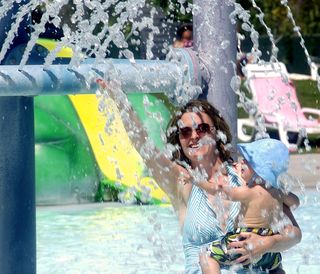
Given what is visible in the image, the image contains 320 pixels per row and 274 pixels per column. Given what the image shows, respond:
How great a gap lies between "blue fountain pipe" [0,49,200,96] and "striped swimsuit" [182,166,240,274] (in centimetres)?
32

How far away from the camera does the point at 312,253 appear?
5.23 m

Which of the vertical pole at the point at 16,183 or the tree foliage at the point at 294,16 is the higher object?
the tree foliage at the point at 294,16

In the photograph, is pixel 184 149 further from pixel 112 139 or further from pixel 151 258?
pixel 112 139

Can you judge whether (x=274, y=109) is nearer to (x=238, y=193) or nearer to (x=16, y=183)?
(x=238, y=193)

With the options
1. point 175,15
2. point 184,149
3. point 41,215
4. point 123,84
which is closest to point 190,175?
point 184,149

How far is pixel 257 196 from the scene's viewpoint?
302 cm

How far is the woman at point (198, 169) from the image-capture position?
308cm

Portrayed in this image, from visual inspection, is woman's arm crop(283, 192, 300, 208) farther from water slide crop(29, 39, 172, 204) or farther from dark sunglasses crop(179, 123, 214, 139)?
water slide crop(29, 39, 172, 204)

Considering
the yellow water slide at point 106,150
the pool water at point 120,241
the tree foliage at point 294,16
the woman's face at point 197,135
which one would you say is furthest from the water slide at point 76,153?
the tree foliage at point 294,16

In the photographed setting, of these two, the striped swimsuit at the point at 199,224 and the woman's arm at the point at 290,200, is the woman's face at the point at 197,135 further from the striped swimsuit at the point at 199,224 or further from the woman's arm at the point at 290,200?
the woman's arm at the point at 290,200

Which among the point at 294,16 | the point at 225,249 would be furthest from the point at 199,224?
the point at 294,16

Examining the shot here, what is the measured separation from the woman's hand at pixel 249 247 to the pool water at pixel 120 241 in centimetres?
114

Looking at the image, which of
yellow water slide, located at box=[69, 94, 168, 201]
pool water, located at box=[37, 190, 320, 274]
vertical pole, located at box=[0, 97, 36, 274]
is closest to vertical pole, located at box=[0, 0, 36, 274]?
vertical pole, located at box=[0, 97, 36, 274]

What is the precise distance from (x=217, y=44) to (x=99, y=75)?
453 millimetres
